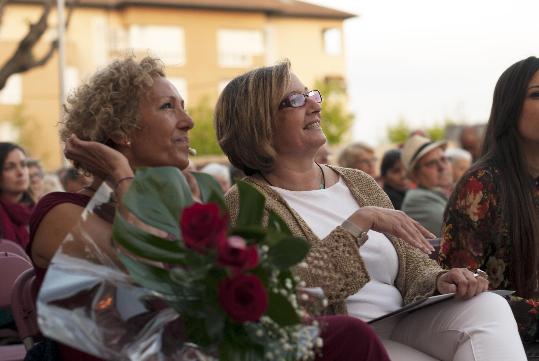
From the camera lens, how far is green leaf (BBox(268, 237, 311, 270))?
250cm

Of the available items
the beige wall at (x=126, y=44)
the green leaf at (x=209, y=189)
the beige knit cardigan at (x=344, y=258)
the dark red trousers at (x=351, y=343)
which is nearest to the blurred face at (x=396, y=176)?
the beige knit cardigan at (x=344, y=258)

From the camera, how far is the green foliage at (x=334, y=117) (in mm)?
49875

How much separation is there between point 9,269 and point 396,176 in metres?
5.84

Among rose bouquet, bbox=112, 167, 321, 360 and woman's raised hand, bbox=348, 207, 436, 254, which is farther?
woman's raised hand, bbox=348, 207, 436, 254

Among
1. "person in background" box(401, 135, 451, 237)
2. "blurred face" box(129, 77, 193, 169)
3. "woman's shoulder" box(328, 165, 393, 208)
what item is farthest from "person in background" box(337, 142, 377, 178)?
"blurred face" box(129, 77, 193, 169)

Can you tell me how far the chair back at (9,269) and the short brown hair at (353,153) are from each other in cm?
621

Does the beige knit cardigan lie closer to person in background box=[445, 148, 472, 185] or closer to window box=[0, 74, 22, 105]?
person in background box=[445, 148, 472, 185]

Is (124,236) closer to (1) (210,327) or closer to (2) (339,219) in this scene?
(1) (210,327)

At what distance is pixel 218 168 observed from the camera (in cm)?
Result: 1098

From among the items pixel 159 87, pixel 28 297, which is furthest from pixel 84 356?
pixel 159 87

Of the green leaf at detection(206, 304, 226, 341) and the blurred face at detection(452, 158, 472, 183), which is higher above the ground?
the green leaf at detection(206, 304, 226, 341)

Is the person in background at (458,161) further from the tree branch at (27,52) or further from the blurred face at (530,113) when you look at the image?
the tree branch at (27,52)

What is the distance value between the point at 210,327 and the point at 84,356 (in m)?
0.85

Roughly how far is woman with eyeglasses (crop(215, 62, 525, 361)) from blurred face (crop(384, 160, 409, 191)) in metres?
5.31
